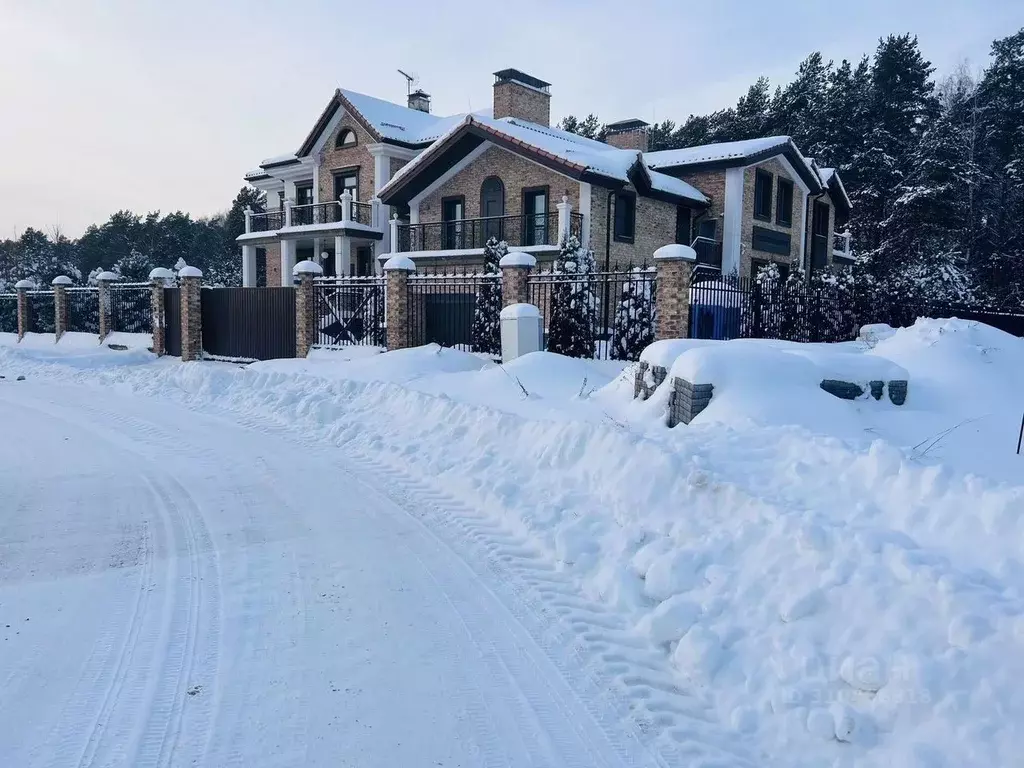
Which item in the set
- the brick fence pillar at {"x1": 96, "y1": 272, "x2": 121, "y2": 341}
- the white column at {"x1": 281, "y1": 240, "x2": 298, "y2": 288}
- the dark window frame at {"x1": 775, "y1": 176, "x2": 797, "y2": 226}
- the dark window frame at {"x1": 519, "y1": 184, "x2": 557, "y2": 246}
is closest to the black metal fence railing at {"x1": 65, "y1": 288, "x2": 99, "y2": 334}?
the brick fence pillar at {"x1": 96, "y1": 272, "x2": 121, "y2": 341}

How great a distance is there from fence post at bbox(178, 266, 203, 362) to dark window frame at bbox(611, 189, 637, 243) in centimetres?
1224

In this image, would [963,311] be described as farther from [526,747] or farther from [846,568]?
[526,747]

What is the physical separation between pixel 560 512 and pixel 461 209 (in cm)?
2043

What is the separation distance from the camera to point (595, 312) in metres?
13.9

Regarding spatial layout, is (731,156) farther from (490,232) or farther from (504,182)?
(490,232)

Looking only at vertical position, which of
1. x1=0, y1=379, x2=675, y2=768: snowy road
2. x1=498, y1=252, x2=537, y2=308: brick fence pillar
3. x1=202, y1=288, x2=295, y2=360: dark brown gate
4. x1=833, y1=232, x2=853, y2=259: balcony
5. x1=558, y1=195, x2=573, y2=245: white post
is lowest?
x1=0, y1=379, x2=675, y2=768: snowy road

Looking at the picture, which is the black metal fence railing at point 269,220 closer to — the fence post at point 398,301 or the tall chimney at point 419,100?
the tall chimney at point 419,100

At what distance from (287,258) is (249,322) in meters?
12.6

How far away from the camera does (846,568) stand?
4.00 metres

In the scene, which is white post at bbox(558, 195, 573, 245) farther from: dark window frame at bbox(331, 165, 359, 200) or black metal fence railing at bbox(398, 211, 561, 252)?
dark window frame at bbox(331, 165, 359, 200)

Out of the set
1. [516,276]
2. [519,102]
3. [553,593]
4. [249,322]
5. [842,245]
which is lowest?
[553,593]

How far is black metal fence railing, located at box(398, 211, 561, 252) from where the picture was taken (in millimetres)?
22891

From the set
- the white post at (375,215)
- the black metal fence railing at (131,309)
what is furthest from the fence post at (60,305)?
the white post at (375,215)

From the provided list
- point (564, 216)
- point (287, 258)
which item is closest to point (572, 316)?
point (564, 216)
